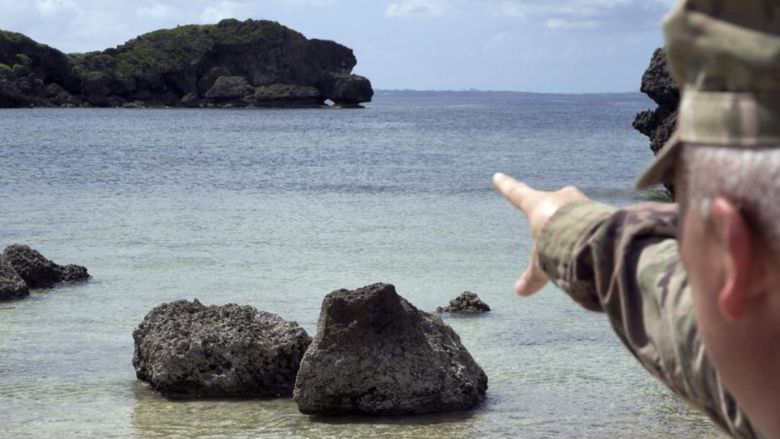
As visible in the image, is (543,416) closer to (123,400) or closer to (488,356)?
(488,356)

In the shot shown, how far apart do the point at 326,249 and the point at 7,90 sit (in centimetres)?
9523

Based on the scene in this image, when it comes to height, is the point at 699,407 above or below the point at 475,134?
above

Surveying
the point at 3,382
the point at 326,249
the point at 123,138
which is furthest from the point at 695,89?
the point at 123,138

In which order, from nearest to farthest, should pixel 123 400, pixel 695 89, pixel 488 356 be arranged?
1. pixel 695 89
2. pixel 123 400
3. pixel 488 356

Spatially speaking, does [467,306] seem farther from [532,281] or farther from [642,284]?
[642,284]

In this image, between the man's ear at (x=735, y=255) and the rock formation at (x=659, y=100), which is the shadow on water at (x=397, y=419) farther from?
the rock formation at (x=659, y=100)

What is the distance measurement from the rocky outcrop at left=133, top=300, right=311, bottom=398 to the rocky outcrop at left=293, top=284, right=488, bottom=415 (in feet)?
1.85

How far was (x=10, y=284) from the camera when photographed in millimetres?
13242

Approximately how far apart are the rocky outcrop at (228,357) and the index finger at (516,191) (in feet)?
24.6

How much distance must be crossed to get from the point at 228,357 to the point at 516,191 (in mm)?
7601

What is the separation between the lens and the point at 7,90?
351ft

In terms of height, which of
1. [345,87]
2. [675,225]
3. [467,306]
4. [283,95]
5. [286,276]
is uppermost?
[675,225]

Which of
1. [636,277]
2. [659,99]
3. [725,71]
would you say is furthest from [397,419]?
[659,99]

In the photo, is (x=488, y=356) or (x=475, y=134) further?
(x=475, y=134)
